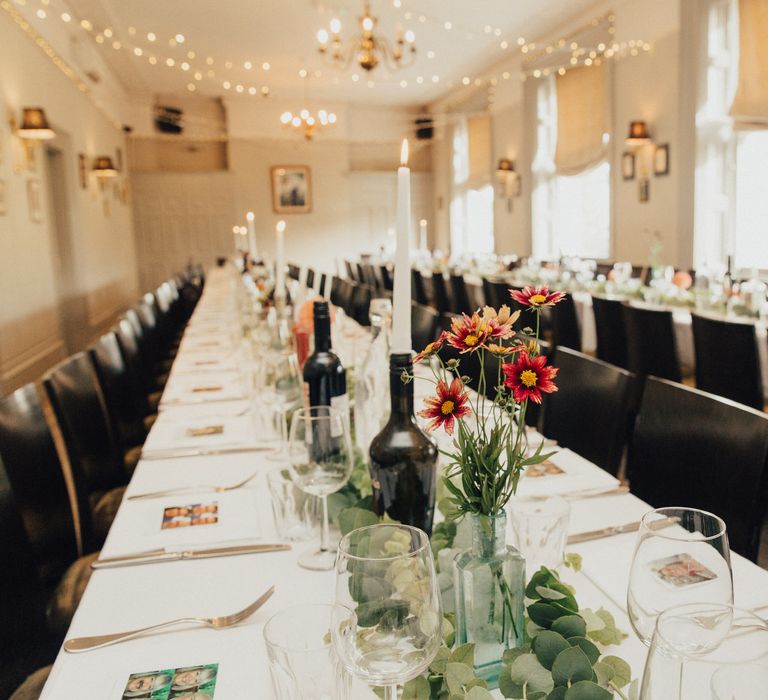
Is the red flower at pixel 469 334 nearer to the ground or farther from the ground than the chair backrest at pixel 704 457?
farther from the ground

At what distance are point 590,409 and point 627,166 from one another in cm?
703

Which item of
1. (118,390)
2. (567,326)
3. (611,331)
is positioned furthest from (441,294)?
(118,390)

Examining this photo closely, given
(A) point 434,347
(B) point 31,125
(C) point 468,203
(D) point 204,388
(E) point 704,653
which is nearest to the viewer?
(E) point 704,653

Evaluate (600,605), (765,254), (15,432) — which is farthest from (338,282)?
(600,605)

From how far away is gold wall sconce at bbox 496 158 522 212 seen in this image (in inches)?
442

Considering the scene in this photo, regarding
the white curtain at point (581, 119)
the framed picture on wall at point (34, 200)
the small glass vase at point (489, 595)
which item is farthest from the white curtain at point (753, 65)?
the small glass vase at point (489, 595)

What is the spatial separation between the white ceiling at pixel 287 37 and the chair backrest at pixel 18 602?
25.8ft

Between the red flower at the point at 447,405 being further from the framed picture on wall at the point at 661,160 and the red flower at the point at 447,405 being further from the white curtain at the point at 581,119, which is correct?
the white curtain at the point at 581,119

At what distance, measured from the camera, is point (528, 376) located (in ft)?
2.86

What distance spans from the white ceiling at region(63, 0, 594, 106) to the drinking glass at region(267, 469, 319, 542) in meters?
8.04

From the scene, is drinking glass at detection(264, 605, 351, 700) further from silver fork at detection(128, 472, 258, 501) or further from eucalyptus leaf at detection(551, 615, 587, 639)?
silver fork at detection(128, 472, 258, 501)

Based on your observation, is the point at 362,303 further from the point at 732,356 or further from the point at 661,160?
the point at 661,160

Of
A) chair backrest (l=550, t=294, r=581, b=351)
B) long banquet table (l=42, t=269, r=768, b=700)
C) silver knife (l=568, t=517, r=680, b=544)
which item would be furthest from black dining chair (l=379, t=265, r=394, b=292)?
silver knife (l=568, t=517, r=680, b=544)

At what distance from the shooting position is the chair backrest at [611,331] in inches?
151
